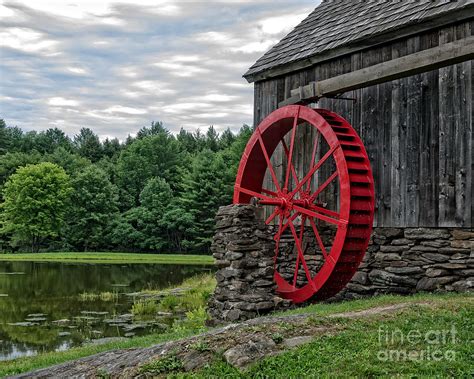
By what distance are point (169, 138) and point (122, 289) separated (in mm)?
37960

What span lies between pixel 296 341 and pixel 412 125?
474 cm

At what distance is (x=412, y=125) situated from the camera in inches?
348

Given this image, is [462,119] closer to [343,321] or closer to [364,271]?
[364,271]

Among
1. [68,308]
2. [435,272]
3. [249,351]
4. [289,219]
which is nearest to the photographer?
[249,351]

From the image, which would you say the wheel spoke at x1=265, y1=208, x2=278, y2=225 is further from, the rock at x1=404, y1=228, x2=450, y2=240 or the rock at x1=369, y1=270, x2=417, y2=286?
the rock at x1=404, y1=228, x2=450, y2=240

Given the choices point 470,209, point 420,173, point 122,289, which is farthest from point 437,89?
point 122,289

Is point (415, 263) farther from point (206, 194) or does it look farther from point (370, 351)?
point (206, 194)

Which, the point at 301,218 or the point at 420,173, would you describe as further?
the point at 301,218

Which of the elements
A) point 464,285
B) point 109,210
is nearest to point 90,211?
point 109,210

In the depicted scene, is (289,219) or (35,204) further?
(35,204)

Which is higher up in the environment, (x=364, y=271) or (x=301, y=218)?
(x=301, y=218)

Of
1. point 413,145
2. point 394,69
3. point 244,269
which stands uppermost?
point 394,69

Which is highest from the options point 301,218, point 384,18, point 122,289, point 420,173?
point 384,18

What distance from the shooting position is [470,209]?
7949mm
